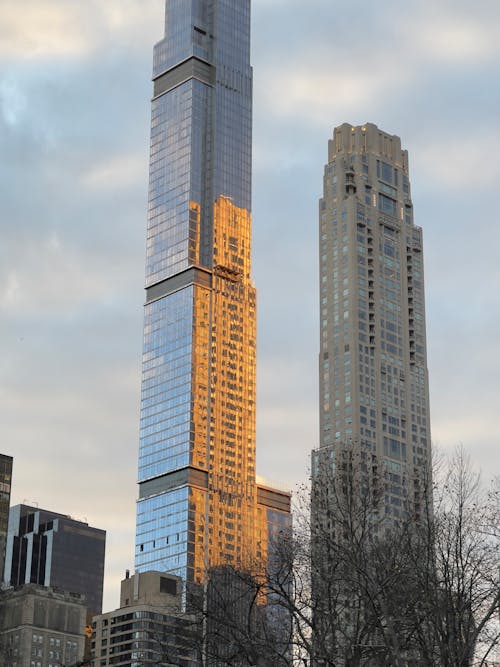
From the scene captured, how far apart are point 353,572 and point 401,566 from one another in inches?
74.3

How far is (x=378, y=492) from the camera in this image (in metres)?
51.4

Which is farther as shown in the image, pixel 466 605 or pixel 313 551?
pixel 313 551

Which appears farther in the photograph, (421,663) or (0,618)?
(0,618)

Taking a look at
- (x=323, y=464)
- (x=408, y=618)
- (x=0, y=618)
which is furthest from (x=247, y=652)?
(x=0, y=618)

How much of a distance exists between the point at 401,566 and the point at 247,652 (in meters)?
6.78

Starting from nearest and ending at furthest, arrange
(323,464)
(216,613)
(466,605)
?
(466,605) < (216,613) < (323,464)

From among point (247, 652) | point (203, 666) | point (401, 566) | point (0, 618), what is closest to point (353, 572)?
point (401, 566)

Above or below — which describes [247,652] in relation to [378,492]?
below

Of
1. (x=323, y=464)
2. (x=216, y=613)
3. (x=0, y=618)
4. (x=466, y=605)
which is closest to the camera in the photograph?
(x=466, y=605)

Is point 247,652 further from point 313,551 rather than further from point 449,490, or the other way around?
point 449,490

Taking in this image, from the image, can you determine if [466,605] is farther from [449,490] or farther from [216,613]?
[216,613]

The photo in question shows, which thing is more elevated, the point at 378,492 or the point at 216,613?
the point at 378,492

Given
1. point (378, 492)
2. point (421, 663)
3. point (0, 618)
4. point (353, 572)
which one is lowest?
point (421, 663)

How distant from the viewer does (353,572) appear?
4866 centimetres
